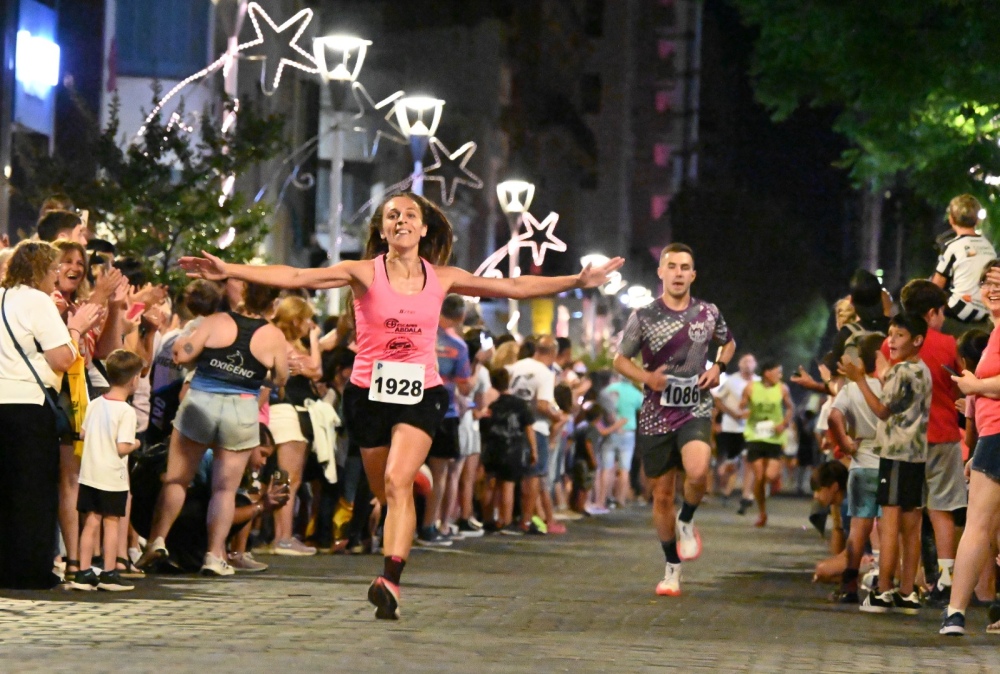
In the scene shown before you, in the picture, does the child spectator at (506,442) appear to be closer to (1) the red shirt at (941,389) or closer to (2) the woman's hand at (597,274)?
(1) the red shirt at (941,389)

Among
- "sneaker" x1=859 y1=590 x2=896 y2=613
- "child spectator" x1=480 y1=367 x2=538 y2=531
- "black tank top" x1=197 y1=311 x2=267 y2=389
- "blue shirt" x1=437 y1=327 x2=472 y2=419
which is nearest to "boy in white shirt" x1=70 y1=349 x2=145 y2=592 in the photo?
"black tank top" x1=197 y1=311 x2=267 y2=389

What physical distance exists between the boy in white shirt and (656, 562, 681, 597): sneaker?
331 cm

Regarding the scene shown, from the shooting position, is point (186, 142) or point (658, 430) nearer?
point (658, 430)

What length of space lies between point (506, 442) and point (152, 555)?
24.9 ft

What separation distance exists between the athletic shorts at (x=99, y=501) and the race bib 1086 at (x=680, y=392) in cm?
352

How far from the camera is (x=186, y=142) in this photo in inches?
777

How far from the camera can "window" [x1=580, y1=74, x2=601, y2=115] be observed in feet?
322

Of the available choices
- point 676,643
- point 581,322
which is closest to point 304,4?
point 581,322

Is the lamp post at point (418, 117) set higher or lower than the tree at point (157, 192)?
higher

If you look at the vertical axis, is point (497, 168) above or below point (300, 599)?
above

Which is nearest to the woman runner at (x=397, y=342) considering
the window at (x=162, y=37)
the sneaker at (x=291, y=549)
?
the sneaker at (x=291, y=549)

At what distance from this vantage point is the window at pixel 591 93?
98.1 meters

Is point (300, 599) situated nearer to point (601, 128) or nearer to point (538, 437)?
point (538, 437)

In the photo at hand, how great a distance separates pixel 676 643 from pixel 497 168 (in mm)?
53775
